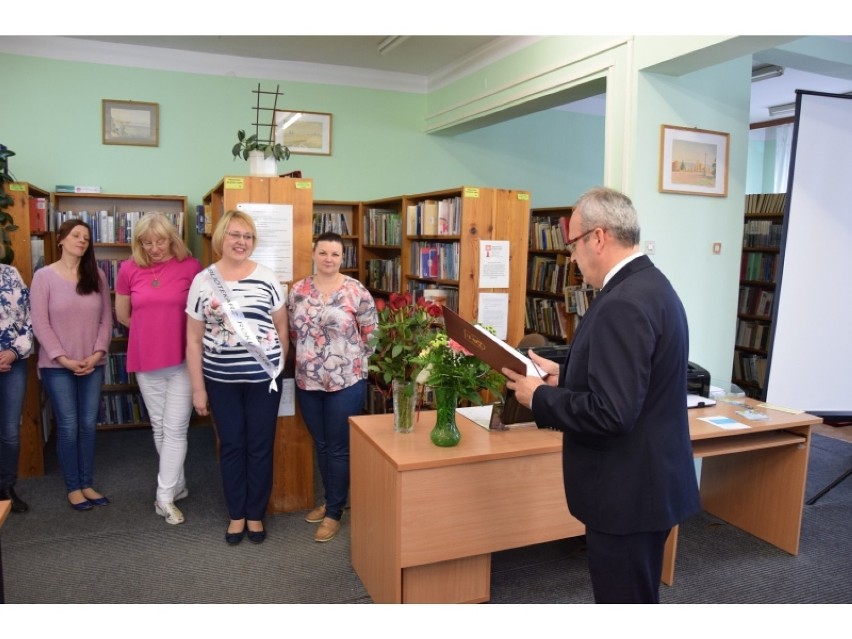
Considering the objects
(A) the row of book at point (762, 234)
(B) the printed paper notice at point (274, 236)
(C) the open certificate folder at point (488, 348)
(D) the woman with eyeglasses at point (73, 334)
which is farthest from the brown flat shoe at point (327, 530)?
(A) the row of book at point (762, 234)

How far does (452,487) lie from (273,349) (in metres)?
1.14

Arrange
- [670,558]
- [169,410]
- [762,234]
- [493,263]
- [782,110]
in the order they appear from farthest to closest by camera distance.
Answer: [782,110] → [762,234] → [493,263] → [169,410] → [670,558]

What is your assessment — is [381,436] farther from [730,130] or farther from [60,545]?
[730,130]

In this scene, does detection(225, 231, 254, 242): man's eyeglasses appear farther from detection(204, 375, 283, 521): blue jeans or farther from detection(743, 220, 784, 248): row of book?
detection(743, 220, 784, 248): row of book

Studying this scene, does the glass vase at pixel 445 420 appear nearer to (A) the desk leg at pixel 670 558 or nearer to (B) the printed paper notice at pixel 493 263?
(A) the desk leg at pixel 670 558

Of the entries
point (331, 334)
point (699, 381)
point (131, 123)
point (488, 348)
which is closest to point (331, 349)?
point (331, 334)

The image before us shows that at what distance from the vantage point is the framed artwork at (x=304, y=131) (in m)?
5.98

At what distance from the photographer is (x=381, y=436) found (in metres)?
2.59

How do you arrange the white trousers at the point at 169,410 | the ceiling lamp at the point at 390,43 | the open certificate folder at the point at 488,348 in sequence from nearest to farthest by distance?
the open certificate folder at the point at 488,348 → the white trousers at the point at 169,410 → the ceiling lamp at the point at 390,43

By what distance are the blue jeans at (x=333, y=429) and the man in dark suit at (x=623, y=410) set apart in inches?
62.5

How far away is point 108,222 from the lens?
5238 millimetres

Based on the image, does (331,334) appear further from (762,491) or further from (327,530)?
(762,491)

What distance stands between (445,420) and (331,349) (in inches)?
32.9
